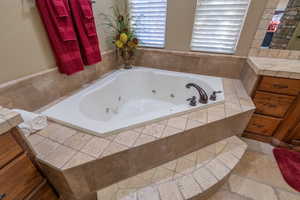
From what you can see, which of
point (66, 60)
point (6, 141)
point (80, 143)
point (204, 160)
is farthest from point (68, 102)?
point (204, 160)

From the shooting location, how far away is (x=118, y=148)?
3.01 ft

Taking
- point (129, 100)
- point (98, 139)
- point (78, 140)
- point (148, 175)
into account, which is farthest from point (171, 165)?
point (129, 100)

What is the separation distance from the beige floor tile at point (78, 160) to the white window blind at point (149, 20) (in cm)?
182

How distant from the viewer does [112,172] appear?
0.97 meters

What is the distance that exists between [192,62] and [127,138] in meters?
1.54

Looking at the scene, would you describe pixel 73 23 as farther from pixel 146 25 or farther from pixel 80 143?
pixel 80 143

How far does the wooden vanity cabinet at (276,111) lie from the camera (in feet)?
4.23

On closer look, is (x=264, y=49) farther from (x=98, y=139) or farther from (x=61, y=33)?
(x=61, y=33)

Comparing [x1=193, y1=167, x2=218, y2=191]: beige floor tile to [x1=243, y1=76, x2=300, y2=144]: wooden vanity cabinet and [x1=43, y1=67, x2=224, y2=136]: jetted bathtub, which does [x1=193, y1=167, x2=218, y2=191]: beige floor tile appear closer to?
[x1=43, y1=67, x2=224, y2=136]: jetted bathtub

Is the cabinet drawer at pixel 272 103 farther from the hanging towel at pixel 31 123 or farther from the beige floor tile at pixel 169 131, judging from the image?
the hanging towel at pixel 31 123

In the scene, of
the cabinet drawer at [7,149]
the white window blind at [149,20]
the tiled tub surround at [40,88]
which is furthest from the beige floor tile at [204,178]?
the white window blind at [149,20]

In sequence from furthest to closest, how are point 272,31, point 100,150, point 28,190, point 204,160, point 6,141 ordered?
point 272,31 < point 204,160 < point 100,150 < point 28,190 < point 6,141

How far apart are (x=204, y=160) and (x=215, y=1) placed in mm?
1804

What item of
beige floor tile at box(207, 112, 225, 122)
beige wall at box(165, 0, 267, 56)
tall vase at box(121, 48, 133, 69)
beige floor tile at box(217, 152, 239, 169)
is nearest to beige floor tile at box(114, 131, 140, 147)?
beige floor tile at box(207, 112, 225, 122)
